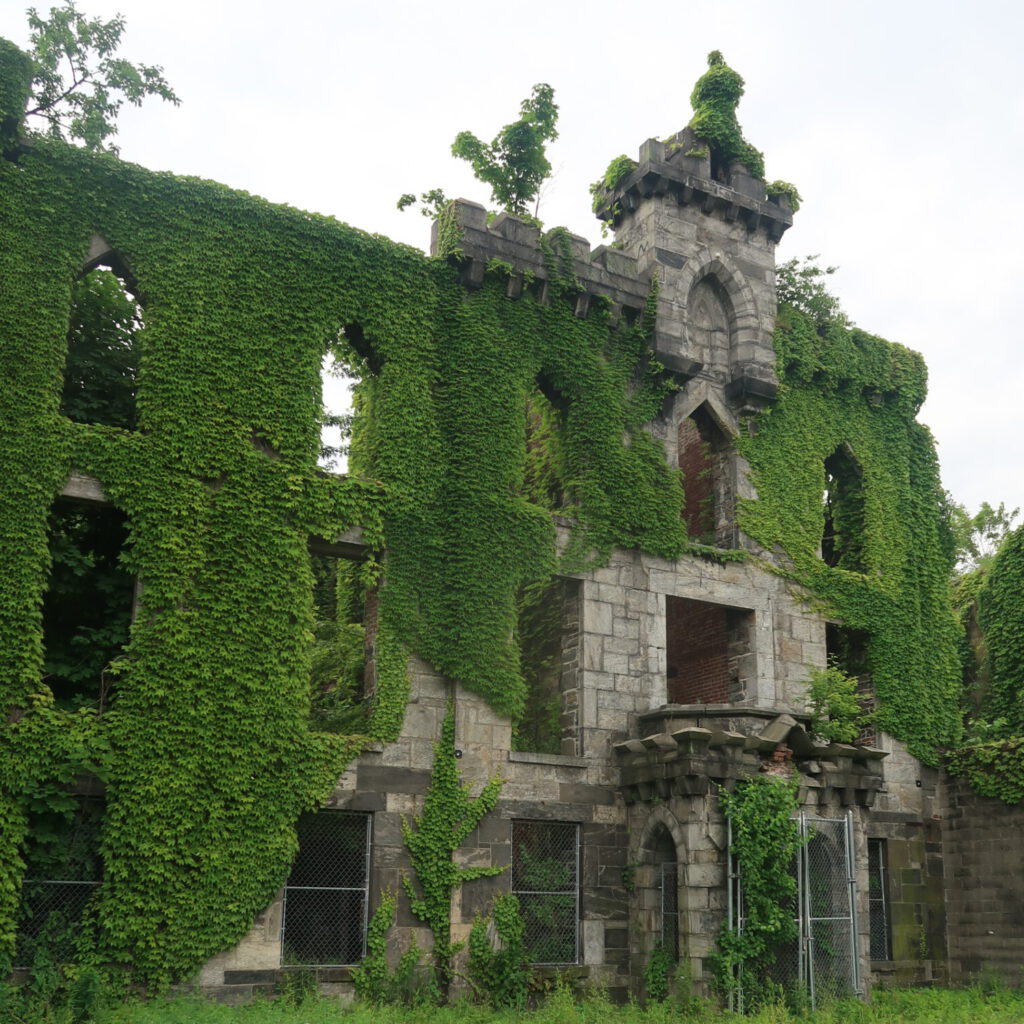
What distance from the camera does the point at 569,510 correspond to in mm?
18547

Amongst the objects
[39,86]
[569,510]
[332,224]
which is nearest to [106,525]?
[332,224]

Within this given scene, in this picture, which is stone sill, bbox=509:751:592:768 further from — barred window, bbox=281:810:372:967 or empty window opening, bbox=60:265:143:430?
empty window opening, bbox=60:265:143:430

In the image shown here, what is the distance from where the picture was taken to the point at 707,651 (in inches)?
811

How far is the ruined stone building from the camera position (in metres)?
14.6

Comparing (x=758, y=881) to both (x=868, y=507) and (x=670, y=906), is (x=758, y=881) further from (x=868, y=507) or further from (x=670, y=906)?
(x=868, y=507)

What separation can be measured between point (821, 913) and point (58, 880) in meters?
10.0

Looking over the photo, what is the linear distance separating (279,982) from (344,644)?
6.07 meters

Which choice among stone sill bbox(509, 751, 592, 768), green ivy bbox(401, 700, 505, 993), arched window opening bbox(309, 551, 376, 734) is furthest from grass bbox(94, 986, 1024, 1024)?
arched window opening bbox(309, 551, 376, 734)

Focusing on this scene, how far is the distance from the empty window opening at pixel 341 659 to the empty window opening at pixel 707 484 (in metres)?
5.86

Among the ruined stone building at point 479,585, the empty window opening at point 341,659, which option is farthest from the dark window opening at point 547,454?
the empty window opening at point 341,659

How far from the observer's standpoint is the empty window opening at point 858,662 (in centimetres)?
2091

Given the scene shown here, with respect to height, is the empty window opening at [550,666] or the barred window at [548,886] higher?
the empty window opening at [550,666]

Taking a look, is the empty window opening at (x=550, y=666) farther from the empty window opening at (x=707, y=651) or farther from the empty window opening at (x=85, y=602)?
the empty window opening at (x=85, y=602)

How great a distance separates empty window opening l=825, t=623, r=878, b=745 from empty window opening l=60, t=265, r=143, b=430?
40.0ft
